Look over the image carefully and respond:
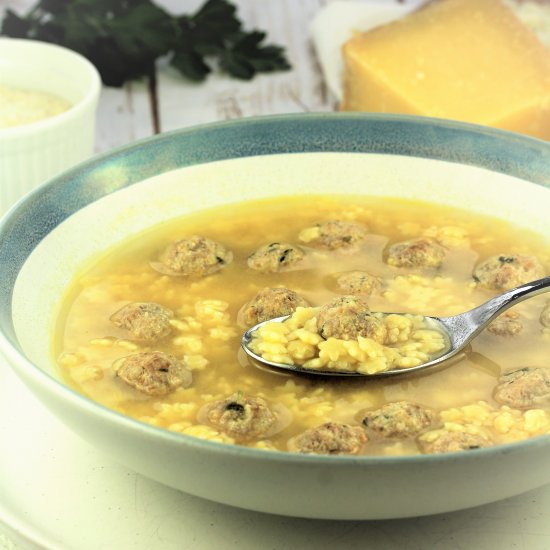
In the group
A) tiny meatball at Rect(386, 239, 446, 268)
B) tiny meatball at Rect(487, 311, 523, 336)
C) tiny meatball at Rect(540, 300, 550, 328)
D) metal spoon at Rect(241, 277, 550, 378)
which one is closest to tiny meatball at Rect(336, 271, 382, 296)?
tiny meatball at Rect(386, 239, 446, 268)

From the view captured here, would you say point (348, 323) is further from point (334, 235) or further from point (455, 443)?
point (334, 235)

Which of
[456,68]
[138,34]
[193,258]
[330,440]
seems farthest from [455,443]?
[138,34]

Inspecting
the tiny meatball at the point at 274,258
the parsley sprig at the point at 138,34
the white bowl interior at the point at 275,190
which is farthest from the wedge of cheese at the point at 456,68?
the tiny meatball at the point at 274,258

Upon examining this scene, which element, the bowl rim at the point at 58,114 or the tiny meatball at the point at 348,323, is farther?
the bowl rim at the point at 58,114

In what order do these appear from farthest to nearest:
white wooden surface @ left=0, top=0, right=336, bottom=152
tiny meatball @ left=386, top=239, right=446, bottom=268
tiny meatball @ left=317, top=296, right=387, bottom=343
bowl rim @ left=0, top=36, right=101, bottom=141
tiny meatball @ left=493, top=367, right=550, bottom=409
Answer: white wooden surface @ left=0, top=0, right=336, bottom=152, bowl rim @ left=0, top=36, right=101, bottom=141, tiny meatball @ left=386, top=239, right=446, bottom=268, tiny meatball @ left=317, top=296, right=387, bottom=343, tiny meatball @ left=493, top=367, right=550, bottom=409

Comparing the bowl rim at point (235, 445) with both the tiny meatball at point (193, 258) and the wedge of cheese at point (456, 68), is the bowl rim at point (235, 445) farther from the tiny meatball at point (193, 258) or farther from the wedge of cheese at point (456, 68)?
the wedge of cheese at point (456, 68)

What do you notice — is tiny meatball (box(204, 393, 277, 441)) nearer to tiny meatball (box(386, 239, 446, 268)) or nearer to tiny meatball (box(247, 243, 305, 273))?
tiny meatball (box(247, 243, 305, 273))

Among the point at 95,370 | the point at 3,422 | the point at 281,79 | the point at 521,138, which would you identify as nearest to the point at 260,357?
the point at 95,370
